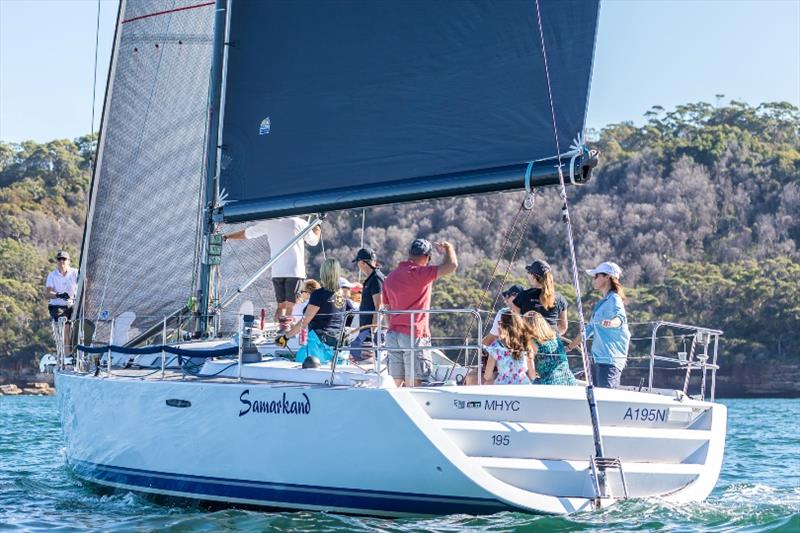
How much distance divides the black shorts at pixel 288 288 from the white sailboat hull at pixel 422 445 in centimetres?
251

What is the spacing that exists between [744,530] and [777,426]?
50.8ft

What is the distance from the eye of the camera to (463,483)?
8414 mm

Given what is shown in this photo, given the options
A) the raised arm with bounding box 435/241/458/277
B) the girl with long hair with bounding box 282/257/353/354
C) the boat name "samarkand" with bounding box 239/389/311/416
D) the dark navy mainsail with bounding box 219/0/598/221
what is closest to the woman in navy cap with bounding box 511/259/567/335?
the raised arm with bounding box 435/241/458/277

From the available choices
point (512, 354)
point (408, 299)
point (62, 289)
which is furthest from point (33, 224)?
point (512, 354)

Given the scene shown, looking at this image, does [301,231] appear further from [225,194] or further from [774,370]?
[774,370]

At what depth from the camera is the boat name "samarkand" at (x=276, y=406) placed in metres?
8.95

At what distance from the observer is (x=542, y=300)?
31.2 ft

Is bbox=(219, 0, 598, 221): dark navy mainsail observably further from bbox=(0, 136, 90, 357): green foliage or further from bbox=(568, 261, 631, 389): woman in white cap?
bbox=(0, 136, 90, 357): green foliage

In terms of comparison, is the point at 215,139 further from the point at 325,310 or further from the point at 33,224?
the point at 33,224

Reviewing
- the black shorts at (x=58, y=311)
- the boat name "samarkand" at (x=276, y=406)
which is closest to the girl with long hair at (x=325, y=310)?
the boat name "samarkand" at (x=276, y=406)

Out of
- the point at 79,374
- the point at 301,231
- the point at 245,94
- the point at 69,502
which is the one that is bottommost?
the point at 69,502

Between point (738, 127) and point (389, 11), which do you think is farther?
point (738, 127)

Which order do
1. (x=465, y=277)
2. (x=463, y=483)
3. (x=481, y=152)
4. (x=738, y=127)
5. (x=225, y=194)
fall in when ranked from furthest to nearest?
(x=738, y=127) < (x=465, y=277) < (x=225, y=194) < (x=481, y=152) < (x=463, y=483)

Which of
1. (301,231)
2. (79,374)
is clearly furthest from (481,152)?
(79,374)
